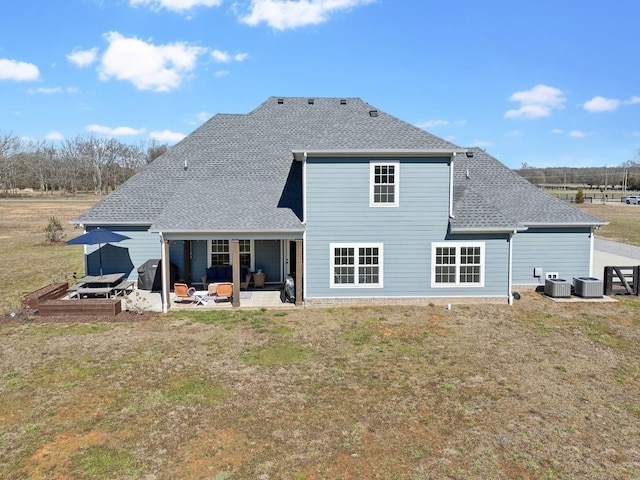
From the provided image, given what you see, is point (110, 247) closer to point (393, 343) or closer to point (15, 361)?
point (15, 361)

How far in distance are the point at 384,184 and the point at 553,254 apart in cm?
806

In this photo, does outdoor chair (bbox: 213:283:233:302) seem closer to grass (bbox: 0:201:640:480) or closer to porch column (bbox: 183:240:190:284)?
grass (bbox: 0:201:640:480)

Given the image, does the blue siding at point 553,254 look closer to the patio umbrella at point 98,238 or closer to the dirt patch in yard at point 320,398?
the dirt patch in yard at point 320,398

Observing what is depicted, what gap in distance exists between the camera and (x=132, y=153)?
364 feet

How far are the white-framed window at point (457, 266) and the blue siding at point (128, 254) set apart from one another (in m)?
11.4

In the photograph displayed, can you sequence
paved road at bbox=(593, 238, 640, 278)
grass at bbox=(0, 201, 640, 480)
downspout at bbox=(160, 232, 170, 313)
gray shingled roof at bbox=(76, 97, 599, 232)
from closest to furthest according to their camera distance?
grass at bbox=(0, 201, 640, 480), downspout at bbox=(160, 232, 170, 313), gray shingled roof at bbox=(76, 97, 599, 232), paved road at bbox=(593, 238, 640, 278)

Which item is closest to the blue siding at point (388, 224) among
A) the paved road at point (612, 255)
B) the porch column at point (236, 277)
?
the porch column at point (236, 277)

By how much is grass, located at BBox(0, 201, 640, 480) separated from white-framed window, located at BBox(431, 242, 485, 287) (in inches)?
71.6

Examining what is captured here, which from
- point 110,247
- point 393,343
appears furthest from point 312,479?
point 110,247

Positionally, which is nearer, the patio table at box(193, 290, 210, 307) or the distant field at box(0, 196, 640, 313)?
the patio table at box(193, 290, 210, 307)

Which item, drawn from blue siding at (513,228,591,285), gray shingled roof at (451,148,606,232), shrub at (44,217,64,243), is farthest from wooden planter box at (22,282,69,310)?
blue siding at (513,228,591,285)

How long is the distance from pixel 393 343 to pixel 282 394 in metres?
4.06

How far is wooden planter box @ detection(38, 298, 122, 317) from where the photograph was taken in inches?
557

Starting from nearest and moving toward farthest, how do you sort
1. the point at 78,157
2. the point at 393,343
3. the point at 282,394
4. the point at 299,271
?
the point at 282,394, the point at 393,343, the point at 299,271, the point at 78,157
